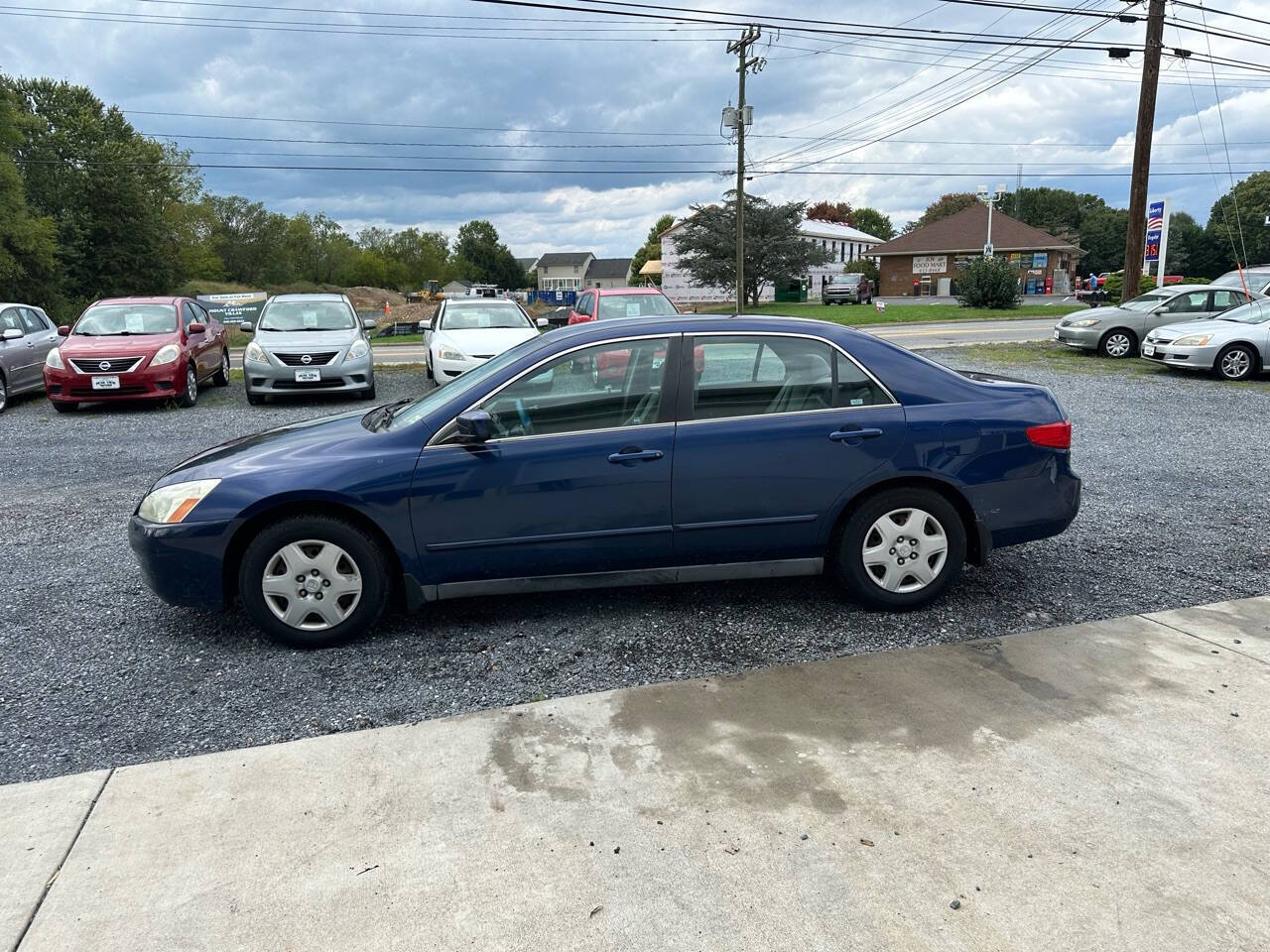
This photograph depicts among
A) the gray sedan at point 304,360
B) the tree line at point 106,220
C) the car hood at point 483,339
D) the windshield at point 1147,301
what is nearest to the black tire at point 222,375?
the gray sedan at point 304,360

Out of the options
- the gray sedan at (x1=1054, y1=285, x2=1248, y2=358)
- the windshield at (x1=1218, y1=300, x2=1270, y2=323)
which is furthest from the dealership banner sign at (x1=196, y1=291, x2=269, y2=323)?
the windshield at (x1=1218, y1=300, x2=1270, y2=323)

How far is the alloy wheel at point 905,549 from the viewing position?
4.26 metres

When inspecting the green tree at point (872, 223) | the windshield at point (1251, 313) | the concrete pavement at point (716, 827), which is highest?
the green tree at point (872, 223)

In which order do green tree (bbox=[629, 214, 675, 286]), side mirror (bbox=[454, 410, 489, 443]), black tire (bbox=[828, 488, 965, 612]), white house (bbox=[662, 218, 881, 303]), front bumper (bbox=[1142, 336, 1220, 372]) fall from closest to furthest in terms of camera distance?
side mirror (bbox=[454, 410, 489, 443])
black tire (bbox=[828, 488, 965, 612])
front bumper (bbox=[1142, 336, 1220, 372])
white house (bbox=[662, 218, 881, 303])
green tree (bbox=[629, 214, 675, 286])

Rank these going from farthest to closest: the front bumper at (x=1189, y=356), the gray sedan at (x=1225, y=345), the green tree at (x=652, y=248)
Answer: the green tree at (x=652, y=248) → the front bumper at (x=1189, y=356) → the gray sedan at (x=1225, y=345)

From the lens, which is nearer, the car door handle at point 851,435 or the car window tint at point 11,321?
the car door handle at point 851,435

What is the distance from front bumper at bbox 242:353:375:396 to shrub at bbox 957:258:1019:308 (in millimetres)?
31815

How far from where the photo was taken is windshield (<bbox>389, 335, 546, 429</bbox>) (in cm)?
418

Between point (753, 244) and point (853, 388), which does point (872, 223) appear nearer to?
point (753, 244)

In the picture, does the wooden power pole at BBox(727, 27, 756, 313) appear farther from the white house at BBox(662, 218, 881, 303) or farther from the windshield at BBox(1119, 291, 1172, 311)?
the white house at BBox(662, 218, 881, 303)

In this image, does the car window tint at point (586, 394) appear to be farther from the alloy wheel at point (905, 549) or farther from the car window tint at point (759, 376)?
the alloy wheel at point (905, 549)

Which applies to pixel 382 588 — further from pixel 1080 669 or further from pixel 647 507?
pixel 1080 669

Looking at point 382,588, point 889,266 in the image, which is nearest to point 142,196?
point 889,266

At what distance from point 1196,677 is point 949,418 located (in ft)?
5.05
